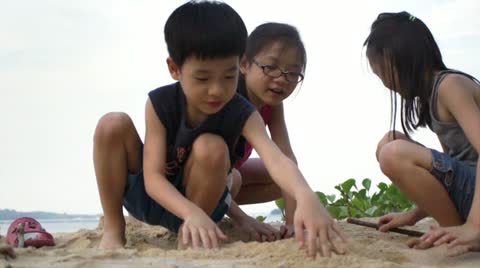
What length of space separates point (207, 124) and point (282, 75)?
62cm

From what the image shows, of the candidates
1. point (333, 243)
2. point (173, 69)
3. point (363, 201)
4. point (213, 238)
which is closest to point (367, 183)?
point (363, 201)

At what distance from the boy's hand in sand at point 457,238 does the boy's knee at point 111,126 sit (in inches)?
54.5

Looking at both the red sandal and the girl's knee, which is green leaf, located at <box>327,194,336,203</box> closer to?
the girl's knee

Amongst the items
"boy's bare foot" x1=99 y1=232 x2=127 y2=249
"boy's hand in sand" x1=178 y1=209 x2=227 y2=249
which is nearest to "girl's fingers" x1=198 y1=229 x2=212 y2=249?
"boy's hand in sand" x1=178 y1=209 x2=227 y2=249

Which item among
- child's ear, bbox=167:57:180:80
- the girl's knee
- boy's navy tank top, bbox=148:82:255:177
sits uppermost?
child's ear, bbox=167:57:180:80

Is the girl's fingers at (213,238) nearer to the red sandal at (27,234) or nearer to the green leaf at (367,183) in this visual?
the red sandal at (27,234)

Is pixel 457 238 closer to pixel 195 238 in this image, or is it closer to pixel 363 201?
pixel 195 238

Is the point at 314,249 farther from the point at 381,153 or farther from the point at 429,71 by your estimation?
the point at 429,71

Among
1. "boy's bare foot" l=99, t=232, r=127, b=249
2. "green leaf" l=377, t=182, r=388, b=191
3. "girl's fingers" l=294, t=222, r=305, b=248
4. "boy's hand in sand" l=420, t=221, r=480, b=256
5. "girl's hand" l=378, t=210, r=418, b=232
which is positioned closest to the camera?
"girl's fingers" l=294, t=222, r=305, b=248

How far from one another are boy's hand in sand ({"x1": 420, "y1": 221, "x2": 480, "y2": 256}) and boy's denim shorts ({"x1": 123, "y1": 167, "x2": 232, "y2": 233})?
3.19 feet

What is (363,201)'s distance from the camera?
5.06 m

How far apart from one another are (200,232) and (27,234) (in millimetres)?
1352

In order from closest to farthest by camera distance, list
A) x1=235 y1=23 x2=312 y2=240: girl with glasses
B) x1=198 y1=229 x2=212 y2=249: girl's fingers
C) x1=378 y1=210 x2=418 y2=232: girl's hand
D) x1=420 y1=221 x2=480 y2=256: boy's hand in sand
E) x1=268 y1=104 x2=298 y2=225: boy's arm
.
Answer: x1=198 y1=229 x2=212 y2=249: girl's fingers < x1=420 y1=221 x2=480 y2=256: boy's hand in sand < x1=378 y1=210 x2=418 y2=232: girl's hand < x1=235 y1=23 x2=312 y2=240: girl with glasses < x1=268 y1=104 x2=298 y2=225: boy's arm

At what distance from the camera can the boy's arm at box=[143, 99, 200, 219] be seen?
9.86 ft
